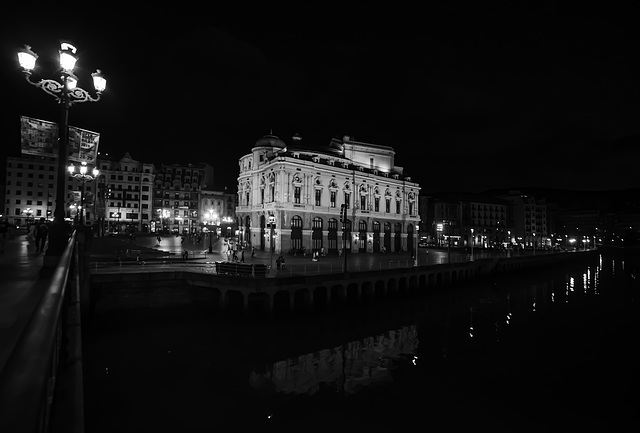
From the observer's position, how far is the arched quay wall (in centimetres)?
2819

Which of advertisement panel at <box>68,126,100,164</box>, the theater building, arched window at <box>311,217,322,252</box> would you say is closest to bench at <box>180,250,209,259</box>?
the theater building

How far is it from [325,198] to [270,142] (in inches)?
617

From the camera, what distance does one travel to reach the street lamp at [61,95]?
15.1 metres

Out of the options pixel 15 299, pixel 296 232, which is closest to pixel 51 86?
pixel 15 299

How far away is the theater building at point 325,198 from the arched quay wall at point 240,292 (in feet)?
64.3

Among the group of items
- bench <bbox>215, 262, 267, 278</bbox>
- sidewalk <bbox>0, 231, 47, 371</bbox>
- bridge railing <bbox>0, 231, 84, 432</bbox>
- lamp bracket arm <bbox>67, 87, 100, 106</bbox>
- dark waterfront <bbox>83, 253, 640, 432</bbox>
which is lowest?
dark waterfront <bbox>83, 253, 640, 432</bbox>

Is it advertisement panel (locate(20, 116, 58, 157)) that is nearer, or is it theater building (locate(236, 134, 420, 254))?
advertisement panel (locate(20, 116, 58, 157))

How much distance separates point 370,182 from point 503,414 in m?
57.0

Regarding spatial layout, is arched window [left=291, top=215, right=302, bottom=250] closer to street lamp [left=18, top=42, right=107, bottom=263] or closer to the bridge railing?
street lamp [left=18, top=42, right=107, bottom=263]

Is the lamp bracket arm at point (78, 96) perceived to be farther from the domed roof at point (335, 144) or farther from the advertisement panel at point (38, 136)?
the domed roof at point (335, 144)

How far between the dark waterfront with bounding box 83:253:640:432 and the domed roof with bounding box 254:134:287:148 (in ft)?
141

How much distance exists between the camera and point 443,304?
40406 millimetres

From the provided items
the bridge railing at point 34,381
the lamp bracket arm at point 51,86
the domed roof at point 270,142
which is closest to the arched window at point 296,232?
the domed roof at point 270,142

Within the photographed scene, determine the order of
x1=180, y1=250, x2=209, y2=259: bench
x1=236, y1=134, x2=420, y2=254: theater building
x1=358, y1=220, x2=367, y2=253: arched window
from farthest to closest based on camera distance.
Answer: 1. x1=358, y1=220, x2=367, y2=253: arched window
2. x1=236, y1=134, x2=420, y2=254: theater building
3. x1=180, y1=250, x2=209, y2=259: bench
